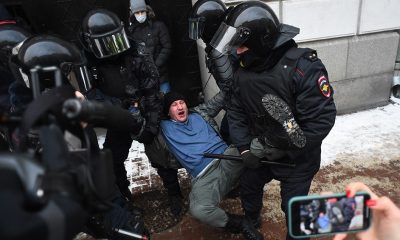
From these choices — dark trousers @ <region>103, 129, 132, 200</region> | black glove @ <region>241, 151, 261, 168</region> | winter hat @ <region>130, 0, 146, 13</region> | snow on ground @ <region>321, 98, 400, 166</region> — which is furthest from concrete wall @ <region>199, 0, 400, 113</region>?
black glove @ <region>241, 151, 261, 168</region>

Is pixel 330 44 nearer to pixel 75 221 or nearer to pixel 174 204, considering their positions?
pixel 174 204

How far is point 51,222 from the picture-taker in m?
0.82

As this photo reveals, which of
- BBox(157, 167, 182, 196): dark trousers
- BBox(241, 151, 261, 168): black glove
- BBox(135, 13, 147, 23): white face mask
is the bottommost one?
BBox(157, 167, 182, 196): dark trousers

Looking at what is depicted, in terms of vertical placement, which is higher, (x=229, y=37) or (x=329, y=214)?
(x=229, y=37)

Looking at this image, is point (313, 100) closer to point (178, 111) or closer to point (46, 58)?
point (178, 111)

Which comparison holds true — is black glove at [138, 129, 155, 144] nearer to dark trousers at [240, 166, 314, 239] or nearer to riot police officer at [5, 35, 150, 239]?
dark trousers at [240, 166, 314, 239]

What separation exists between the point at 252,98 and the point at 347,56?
3.07 meters

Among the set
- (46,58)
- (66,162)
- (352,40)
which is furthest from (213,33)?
(66,162)

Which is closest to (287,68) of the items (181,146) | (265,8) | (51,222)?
(265,8)

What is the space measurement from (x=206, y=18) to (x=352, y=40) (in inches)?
95.8

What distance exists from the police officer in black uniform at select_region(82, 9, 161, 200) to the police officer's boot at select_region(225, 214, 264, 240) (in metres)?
1.05

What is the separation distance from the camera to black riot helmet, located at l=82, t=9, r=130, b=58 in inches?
111

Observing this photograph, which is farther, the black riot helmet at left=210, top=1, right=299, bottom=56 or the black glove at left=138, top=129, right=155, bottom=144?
the black glove at left=138, top=129, right=155, bottom=144

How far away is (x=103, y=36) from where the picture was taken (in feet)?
9.27
